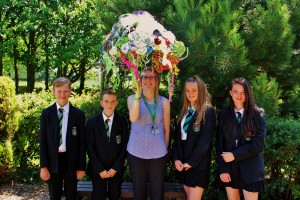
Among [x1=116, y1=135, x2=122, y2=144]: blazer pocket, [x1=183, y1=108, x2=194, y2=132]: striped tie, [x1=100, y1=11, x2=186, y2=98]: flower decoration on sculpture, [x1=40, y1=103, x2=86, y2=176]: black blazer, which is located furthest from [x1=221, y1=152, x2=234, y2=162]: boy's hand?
[x1=40, y1=103, x2=86, y2=176]: black blazer

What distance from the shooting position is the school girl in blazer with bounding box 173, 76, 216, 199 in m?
3.68

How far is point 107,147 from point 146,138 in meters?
0.49

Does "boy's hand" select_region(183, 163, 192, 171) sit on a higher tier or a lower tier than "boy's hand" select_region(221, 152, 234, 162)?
lower

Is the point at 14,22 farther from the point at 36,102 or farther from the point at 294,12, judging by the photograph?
the point at 294,12

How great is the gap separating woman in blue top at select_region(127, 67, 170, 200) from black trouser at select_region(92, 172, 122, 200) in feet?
0.85

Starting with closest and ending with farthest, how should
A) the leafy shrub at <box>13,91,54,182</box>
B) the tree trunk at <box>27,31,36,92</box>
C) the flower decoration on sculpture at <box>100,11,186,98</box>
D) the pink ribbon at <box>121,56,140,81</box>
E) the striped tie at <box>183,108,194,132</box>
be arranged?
1. the flower decoration on sculpture at <box>100,11,186,98</box>
2. the pink ribbon at <box>121,56,140,81</box>
3. the striped tie at <box>183,108,194,132</box>
4. the leafy shrub at <box>13,91,54,182</box>
5. the tree trunk at <box>27,31,36,92</box>

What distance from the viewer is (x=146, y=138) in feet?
12.0

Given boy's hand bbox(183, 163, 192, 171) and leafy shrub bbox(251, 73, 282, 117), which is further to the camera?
leafy shrub bbox(251, 73, 282, 117)

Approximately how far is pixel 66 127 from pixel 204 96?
4.87ft

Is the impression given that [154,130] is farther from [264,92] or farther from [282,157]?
[282,157]

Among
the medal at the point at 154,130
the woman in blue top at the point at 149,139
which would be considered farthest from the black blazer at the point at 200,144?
the medal at the point at 154,130

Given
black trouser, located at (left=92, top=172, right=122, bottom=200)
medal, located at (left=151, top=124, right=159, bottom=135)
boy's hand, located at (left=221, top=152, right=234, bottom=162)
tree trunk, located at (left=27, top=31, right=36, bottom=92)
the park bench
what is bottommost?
the park bench

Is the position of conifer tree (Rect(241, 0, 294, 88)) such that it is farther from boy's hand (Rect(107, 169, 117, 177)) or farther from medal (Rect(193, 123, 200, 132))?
boy's hand (Rect(107, 169, 117, 177))

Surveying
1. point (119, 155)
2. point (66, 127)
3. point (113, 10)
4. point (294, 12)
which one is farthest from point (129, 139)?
point (294, 12)
